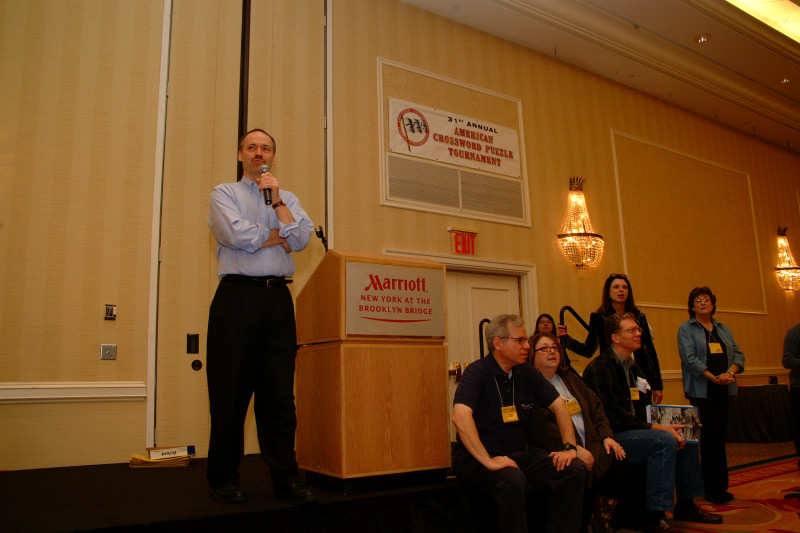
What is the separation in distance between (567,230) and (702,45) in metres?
2.73

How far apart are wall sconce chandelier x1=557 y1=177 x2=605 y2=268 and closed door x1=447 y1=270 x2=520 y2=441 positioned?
0.72 m

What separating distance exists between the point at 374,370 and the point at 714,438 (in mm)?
2488

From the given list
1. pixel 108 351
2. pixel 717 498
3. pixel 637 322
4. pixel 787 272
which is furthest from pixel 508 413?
pixel 787 272

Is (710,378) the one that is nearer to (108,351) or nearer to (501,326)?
(501,326)

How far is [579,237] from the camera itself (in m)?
5.94

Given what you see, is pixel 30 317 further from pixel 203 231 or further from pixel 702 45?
pixel 702 45

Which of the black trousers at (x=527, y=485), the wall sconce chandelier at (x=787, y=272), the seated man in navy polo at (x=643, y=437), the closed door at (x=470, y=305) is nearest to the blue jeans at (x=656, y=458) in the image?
the seated man in navy polo at (x=643, y=437)

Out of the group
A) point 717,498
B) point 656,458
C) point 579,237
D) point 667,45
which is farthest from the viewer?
point 667,45

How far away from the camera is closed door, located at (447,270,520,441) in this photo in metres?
5.21

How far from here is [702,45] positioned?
6668 mm

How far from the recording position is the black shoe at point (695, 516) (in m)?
3.11

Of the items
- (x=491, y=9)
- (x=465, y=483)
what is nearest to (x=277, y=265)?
(x=465, y=483)

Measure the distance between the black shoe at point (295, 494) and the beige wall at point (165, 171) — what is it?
1.84 meters

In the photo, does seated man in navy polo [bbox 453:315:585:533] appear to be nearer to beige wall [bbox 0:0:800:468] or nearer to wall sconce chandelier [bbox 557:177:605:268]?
Result: beige wall [bbox 0:0:800:468]
